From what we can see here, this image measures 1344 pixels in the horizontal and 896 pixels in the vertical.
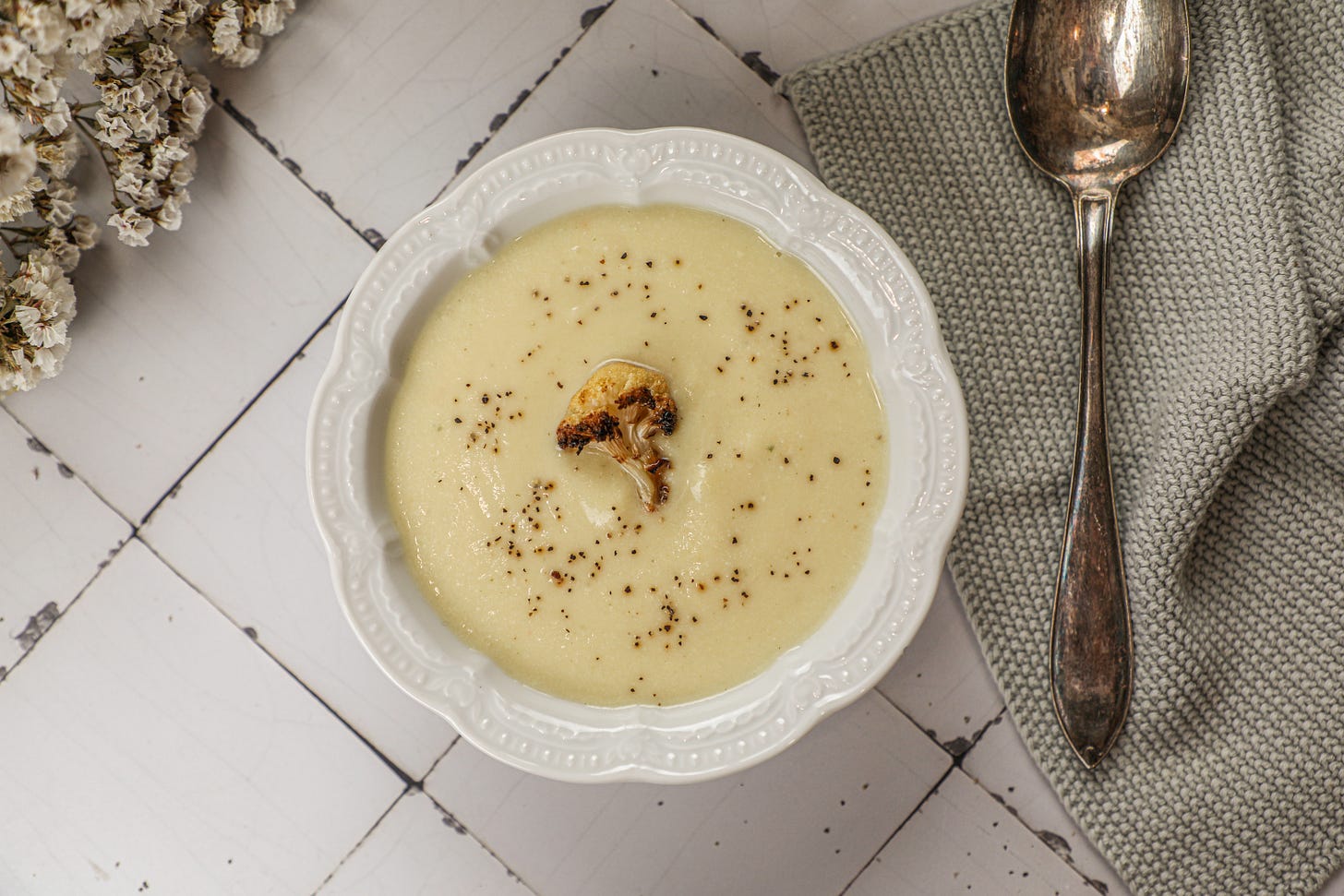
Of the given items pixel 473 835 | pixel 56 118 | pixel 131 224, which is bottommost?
pixel 473 835

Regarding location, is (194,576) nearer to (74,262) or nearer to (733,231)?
(74,262)

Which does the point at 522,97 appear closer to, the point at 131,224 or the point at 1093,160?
the point at 131,224

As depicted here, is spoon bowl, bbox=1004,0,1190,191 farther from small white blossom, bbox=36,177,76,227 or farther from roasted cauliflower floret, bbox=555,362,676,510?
small white blossom, bbox=36,177,76,227

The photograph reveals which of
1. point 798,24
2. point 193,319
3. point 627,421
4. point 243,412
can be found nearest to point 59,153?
point 193,319

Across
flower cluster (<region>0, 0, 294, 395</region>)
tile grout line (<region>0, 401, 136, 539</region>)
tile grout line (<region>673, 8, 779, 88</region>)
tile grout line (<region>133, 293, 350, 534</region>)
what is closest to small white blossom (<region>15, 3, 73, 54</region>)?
flower cluster (<region>0, 0, 294, 395</region>)

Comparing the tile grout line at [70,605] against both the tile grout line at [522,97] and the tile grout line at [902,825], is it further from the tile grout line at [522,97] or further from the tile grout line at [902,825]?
the tile grout line at [902,825]

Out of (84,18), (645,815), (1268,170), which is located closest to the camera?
(84,18)

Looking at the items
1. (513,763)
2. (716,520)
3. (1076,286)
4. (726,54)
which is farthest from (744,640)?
(726,54)
